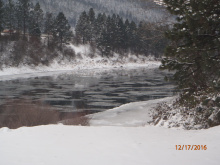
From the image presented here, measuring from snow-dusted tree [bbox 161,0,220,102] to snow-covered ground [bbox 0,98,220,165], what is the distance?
6.05 feet

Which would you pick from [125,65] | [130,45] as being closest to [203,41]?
[125,65]

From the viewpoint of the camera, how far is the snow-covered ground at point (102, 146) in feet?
21.5

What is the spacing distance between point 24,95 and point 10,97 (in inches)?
66.5

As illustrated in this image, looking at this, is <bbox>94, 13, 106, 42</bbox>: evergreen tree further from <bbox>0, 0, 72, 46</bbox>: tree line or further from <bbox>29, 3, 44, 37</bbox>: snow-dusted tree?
<bbox>29, 3, 44, 37</bbox>: snow-dusted tree

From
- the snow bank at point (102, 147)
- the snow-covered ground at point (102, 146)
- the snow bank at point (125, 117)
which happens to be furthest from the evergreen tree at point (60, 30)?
the snow bank at point (102, 147)

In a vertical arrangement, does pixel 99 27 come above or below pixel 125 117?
above

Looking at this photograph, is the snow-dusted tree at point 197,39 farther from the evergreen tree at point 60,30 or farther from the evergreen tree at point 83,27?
the evergreen tree at point 83,27

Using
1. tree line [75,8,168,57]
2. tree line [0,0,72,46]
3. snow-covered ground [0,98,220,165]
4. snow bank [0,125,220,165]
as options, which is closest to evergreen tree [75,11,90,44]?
tree line [75,8,168,57]

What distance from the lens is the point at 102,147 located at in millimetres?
7805

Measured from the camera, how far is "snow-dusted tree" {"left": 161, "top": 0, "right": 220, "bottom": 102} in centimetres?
809

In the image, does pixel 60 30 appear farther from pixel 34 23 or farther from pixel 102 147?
pixel 102 147

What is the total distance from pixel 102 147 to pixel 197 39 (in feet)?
→ 14.3

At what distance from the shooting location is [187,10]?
843 cm

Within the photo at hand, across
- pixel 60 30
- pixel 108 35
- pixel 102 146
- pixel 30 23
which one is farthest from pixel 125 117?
pixel 108 35
